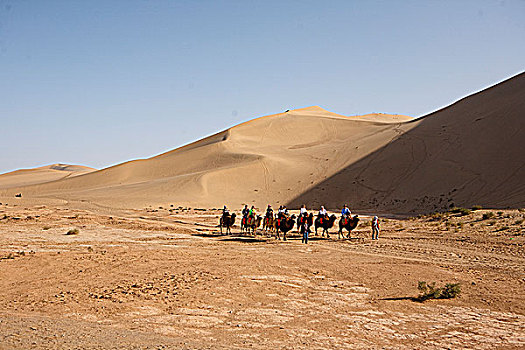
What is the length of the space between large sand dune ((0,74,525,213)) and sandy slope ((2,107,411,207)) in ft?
0.61

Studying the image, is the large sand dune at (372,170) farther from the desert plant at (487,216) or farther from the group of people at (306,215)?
the group of people at (306,215)

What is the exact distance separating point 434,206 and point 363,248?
22500 mm

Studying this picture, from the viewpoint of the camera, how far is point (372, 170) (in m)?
56.1

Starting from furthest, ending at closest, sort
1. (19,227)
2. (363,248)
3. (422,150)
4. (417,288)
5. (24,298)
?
(422,150)
(19,227)
(363,248)
(417,288)
(24,298)

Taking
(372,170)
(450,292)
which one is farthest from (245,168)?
(450,292)

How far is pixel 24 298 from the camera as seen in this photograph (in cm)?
1137

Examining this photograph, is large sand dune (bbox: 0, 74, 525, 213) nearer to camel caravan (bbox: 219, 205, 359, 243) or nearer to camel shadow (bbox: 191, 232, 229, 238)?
camel caravan (bbox: 219, 205, 359, 243)

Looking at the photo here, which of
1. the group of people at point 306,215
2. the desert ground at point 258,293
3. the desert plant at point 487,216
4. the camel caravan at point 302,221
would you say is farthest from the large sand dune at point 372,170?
the desert ground at point 258,293

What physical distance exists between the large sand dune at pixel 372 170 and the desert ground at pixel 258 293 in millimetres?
21910

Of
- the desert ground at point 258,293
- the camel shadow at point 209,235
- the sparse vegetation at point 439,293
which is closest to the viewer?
the desert ground at point 258,293

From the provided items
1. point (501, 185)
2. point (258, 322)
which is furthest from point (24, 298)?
point (501, 185)

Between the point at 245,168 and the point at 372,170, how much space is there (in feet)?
64.9

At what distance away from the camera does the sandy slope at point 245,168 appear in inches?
2350

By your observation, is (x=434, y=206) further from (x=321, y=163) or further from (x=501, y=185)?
(x=321, y=163)
